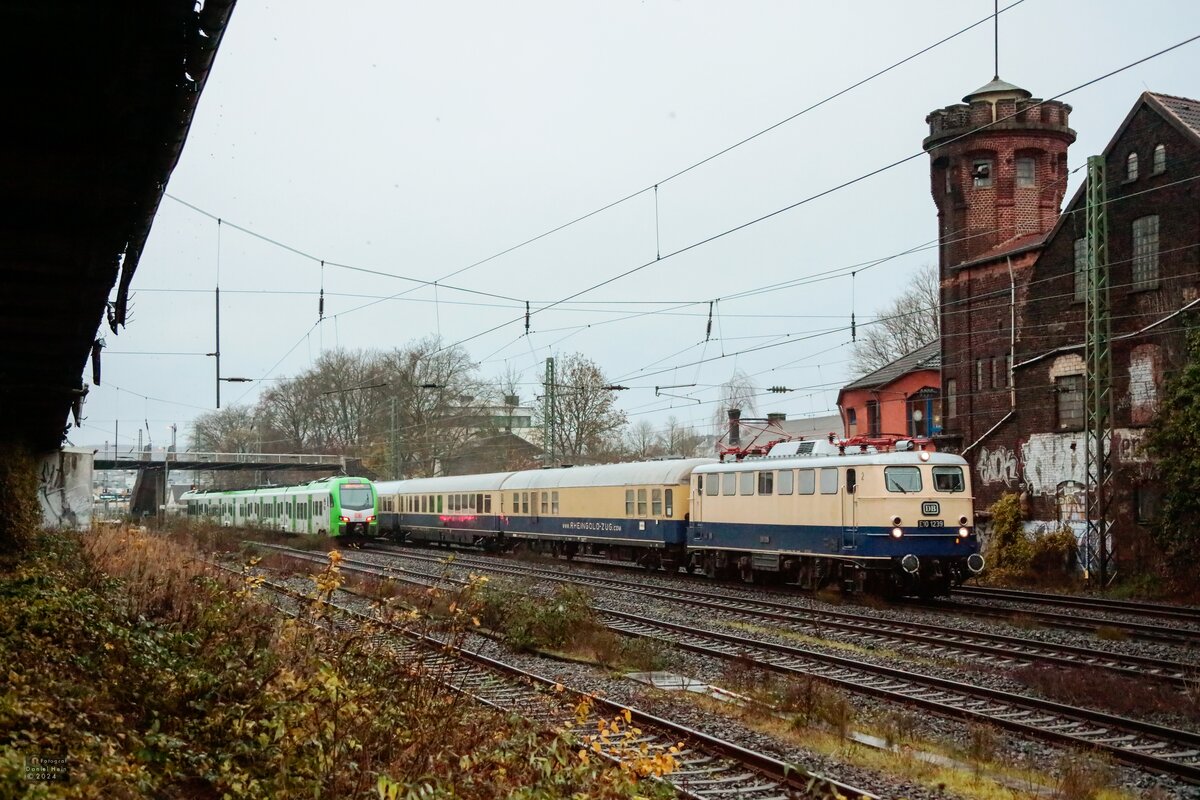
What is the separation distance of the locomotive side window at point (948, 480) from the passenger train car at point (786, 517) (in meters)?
0.02

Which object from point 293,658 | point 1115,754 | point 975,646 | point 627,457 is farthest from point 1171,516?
point 627,457

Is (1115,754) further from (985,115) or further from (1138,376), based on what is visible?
(985,115)

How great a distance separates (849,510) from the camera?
72.9 ft

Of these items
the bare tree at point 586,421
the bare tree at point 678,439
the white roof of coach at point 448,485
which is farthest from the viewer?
the bare tree at point 678,439

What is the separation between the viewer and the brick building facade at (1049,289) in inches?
1078

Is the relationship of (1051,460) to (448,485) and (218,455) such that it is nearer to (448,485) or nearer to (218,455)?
(448,485)

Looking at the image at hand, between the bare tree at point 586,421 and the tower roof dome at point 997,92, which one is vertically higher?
the tower roof dome at point 997,92

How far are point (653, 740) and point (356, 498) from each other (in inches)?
1440

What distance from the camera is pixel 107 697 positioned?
8.37m

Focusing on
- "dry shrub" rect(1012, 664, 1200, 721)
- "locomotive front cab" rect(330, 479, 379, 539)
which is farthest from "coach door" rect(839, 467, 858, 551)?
"locomotive front cab" rect(330, 479, 379, 539)

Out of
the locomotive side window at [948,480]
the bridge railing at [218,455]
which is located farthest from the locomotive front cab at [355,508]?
the locomotive side window at [948,480]

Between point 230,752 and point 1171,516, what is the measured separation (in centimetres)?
2263

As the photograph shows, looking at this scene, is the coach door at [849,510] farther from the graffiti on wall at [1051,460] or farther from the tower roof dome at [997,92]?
→ the tower roof dome at [997,92]

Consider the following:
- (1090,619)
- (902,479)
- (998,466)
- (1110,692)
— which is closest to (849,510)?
(902,479)
